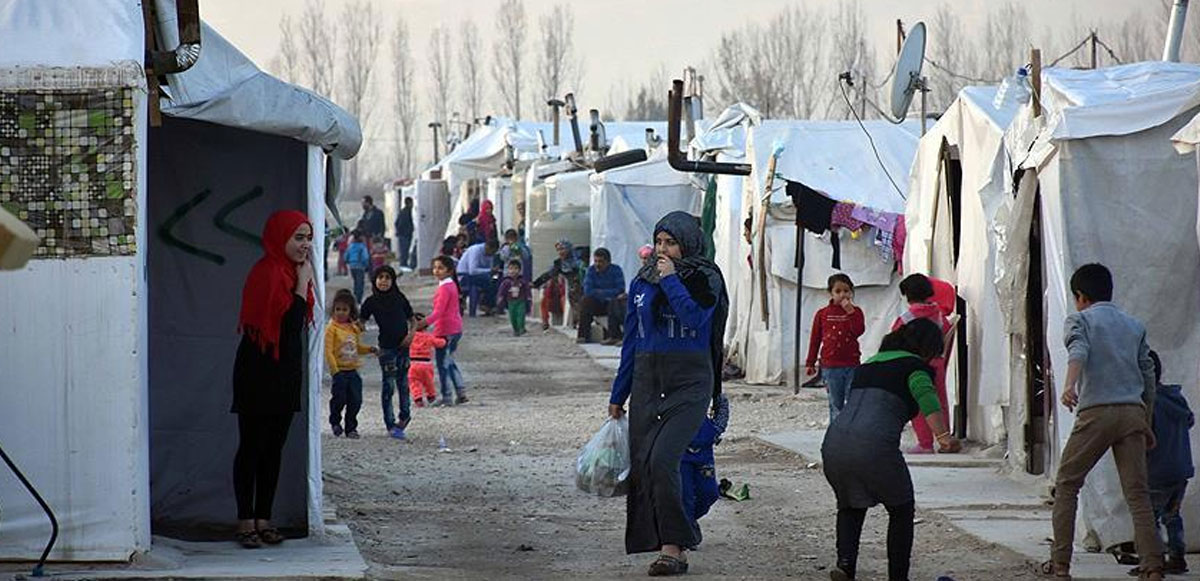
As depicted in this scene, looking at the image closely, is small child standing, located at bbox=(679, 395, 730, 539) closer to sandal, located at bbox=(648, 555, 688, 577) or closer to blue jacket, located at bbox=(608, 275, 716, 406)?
sandal, located at bbox=(648, 555, 688, 577)

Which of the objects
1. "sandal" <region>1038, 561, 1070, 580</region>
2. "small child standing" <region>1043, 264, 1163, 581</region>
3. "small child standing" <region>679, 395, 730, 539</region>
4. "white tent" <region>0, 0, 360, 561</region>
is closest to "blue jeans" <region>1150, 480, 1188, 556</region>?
"small child standing" <region>1043, 264, 1163, 581</region>

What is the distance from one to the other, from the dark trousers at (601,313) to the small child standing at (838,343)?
12402 mm

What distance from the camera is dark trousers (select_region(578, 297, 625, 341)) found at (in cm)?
2747

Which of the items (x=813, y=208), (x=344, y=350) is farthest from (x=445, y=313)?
(x=813, y=208)

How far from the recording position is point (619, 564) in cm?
939

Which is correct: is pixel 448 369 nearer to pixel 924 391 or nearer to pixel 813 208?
pixel 813 208

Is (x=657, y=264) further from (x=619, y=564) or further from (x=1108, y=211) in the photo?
(x=1108, y=211)

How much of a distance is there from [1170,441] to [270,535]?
4.25m

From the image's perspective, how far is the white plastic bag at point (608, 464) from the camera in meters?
9.18

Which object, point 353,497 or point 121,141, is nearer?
point 121,141

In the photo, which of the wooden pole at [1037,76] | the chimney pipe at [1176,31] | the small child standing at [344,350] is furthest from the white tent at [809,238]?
the wooden pole at [1037,76]

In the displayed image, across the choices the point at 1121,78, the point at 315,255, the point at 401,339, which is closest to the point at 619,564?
the point at 315,255

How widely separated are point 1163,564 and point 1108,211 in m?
2.23

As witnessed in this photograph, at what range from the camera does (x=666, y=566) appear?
29.1 ft
